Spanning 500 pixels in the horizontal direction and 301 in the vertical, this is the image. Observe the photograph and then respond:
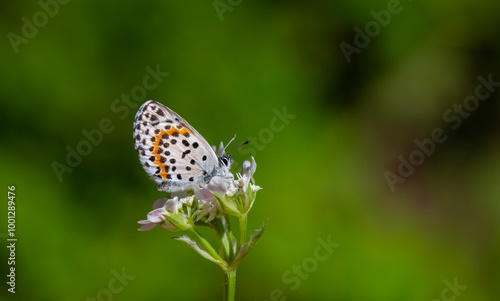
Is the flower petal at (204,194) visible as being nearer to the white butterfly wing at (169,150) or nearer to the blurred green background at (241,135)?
the white butterfly wing at (169,150)

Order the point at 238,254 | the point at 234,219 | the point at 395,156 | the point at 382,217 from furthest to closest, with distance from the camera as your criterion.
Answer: the point at 395,156 < the point at 382,217 < the point at 234,219 < the point at 238,254

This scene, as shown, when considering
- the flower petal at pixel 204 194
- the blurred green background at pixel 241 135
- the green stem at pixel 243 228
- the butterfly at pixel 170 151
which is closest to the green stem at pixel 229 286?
the green stem at pixel 243 228

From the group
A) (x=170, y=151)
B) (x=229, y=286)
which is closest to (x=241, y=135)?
(x=170, y=151)

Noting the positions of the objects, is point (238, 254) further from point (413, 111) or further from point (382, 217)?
point (413, 111)

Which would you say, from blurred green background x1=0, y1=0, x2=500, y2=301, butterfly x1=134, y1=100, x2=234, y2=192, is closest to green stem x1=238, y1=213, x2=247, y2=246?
butterfly x1=134, y1=100, x2=234, y2=192

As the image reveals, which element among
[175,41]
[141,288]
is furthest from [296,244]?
[175,41]

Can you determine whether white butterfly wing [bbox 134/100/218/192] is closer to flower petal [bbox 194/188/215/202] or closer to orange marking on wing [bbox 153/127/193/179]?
orange marking on wing [bbox 153/127/193/179]
